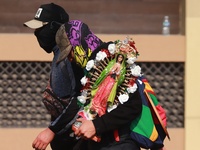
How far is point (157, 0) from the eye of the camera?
8.75 meters

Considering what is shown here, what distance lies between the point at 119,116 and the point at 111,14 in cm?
436

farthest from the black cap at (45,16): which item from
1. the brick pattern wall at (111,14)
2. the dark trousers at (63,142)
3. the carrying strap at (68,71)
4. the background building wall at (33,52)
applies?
the brick pattern wall at (111,14)

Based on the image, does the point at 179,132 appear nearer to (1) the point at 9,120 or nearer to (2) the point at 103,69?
(1) the point at 9,120

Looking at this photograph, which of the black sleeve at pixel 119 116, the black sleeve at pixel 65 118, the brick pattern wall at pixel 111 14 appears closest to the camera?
the black sleeve at pixel 119 116

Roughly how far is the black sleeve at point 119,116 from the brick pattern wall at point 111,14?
421cm

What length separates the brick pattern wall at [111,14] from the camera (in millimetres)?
8680

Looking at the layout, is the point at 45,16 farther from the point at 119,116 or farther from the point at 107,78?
the point at 119,116

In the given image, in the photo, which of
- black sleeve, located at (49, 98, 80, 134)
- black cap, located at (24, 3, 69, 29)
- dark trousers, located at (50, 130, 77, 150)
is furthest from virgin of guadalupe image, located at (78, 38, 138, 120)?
black cap, located at (24, 3, 69, 29)

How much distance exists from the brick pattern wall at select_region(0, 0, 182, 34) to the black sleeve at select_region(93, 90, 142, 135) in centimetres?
421

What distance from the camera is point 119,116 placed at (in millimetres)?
4480

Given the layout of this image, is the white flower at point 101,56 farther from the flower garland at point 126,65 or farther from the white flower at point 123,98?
the white flower at point 123,98

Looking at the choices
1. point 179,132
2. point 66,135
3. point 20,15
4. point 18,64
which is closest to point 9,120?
point 18,64

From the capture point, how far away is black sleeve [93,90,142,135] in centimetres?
445

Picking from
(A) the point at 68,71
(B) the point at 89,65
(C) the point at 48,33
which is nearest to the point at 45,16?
(C) the point at 48,33
